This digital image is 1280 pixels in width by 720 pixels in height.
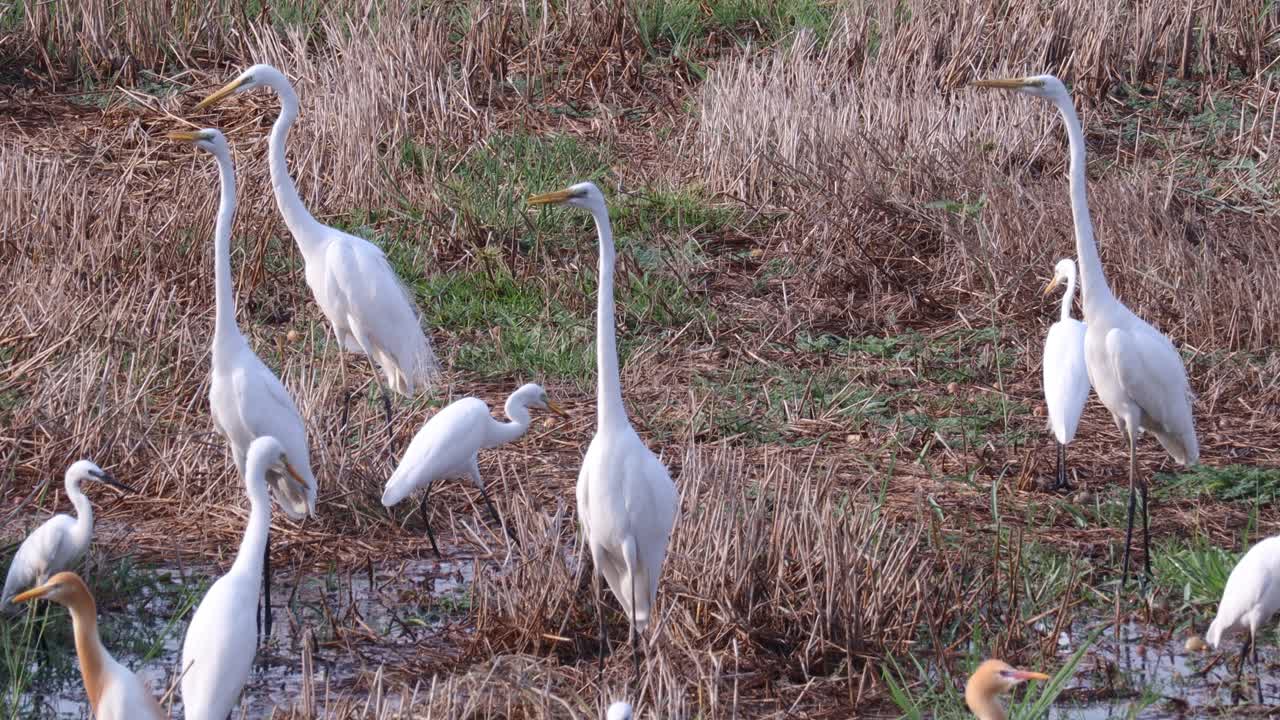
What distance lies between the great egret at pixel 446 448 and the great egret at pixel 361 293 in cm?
91

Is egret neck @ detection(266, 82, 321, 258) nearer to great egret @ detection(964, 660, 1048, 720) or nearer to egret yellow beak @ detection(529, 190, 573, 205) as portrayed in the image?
egret yellow beak @ detection(529, 190, 573, 205)

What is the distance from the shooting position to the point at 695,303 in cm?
652

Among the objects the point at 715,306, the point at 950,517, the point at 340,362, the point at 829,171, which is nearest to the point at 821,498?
the point at 950,517

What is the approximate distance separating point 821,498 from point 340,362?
206 centimetres

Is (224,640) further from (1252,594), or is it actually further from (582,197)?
(1252,594)

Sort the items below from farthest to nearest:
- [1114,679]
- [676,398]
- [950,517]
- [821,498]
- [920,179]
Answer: [920,179]
[676,398]
[950,517]
[821,498]
[1114,679]

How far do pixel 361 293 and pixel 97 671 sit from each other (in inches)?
115

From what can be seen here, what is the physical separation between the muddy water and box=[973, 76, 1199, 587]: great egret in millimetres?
1937

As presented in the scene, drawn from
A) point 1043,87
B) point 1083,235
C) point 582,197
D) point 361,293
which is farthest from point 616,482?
point 361,293

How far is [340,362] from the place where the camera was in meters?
5.50

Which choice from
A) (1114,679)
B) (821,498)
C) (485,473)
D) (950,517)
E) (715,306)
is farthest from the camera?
(715,306)

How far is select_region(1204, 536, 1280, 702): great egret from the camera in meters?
3.41

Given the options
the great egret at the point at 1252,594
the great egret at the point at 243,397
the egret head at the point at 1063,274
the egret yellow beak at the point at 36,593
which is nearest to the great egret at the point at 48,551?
the great egret at the point at 243,397

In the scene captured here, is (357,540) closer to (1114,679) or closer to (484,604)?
(484,604)
